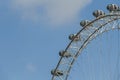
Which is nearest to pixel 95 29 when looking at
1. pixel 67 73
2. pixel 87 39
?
pixel 87 39

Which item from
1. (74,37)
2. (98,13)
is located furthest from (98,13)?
(74,37)

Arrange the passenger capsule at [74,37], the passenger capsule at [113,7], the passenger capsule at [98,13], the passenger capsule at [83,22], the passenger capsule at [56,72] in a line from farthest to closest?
the passenger capsule at [56,72], the passenger capsule at [74,37], the passenger capsule at [83,22], the passenger capsule at [98,13], the passenger capsule at [113,7]

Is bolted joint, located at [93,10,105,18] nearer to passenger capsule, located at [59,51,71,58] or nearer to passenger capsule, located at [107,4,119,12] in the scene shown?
passenger capsule, located at [107,4,119,12]

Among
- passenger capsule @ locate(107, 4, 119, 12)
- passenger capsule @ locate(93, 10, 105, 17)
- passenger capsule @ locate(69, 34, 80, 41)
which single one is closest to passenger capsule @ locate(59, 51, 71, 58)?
passenger capsule @ locate(69, 34, 80, 41)

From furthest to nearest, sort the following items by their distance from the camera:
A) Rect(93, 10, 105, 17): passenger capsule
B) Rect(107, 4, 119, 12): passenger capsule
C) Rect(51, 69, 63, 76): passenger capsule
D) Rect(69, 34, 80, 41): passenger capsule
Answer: Rect(51, 69, 63, 76): passenger capsule < Rect(69, 34, 80, 41): passenger capsule < Rect(93, 10, 105, 17): passenger capsule < Rect(107, 4, 119, 12): passenger capsule

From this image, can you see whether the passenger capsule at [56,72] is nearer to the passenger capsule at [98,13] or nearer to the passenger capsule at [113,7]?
the passenger capsule at [98,13]

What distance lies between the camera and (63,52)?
8006cm

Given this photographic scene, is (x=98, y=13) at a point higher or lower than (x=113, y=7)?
lower

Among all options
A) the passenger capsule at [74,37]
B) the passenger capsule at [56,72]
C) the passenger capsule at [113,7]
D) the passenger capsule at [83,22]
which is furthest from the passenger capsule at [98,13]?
the passenger capsule at [56,72]

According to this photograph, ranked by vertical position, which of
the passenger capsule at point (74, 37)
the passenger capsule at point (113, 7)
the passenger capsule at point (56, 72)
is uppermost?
the passenger capsule at point (113, 7)

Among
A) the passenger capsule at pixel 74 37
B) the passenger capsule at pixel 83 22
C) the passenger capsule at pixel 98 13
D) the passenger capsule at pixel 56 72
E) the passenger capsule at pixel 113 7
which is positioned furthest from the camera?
the passenger capsule at pixel 56 72

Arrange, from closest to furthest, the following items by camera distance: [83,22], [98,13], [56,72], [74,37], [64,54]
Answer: [98,13] → [83,22] → [74,37] → [64,54] → [56,72]

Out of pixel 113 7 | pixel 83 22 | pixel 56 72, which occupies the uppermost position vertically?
pixel 113 7

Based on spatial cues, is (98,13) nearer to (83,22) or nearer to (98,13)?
(98,13)
